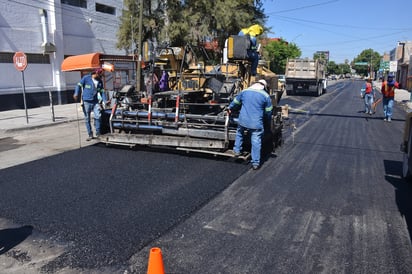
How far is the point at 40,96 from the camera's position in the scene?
18.3m

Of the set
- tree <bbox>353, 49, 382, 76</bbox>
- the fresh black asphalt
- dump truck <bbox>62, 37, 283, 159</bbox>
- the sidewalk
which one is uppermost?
tree <bbox>353, 49, 382, 76</bbox>

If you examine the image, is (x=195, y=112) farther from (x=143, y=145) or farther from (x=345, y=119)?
(x=345, y=119)

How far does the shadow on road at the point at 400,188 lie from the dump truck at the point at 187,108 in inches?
91.1

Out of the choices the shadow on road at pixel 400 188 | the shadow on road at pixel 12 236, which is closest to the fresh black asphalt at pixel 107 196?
the shadow on road at pixel 12 236

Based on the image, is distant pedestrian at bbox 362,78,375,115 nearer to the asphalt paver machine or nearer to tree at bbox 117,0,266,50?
the asphalt paver machine

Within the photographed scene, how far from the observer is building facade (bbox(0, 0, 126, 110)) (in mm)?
16547

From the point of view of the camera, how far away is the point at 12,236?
3889mm

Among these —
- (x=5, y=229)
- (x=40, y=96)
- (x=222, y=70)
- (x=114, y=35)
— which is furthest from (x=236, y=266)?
(x=114, y=35)

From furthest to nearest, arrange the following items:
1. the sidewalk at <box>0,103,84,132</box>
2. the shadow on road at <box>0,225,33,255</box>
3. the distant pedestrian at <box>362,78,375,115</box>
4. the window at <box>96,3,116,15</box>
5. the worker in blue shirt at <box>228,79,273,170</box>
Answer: the window at <box>96,3,116,15</box> → the distant pedestrian at <box>362,78,375,115</box> → the sidewalk at <box>0,103,84,132</box> → the worker in blue shirt at <box>228,79,273,170</box> → the shadow on road at <box>0,225,33,255</box>

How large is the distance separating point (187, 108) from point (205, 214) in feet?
13.4

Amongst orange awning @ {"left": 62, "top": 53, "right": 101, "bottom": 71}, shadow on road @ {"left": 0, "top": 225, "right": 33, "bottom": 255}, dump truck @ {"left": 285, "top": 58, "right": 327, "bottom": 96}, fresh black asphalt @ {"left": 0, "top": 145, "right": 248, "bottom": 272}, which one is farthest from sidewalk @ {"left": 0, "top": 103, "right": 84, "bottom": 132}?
dump truck @ {"left": 285, "top": 58, "right": 327, "bottom": 96}

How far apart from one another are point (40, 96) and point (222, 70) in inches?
493

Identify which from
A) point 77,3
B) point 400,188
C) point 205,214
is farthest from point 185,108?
point 77,3

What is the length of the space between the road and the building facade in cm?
1162
